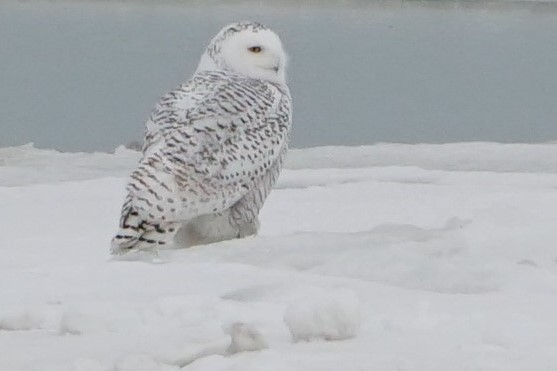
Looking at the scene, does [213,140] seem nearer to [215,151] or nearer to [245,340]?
[215,151]

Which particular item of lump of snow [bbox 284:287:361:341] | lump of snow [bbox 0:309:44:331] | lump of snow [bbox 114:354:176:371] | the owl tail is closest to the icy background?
the owl tail

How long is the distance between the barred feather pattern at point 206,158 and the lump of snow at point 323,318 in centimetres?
178

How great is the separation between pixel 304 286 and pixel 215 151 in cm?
123

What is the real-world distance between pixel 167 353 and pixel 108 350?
18 centimetres

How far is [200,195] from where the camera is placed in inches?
230

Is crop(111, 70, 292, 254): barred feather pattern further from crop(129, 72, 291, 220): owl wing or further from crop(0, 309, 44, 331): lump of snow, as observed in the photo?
crop(0, 309, 44, 331): lump of snow

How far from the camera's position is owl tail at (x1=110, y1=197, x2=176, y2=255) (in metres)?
5.74

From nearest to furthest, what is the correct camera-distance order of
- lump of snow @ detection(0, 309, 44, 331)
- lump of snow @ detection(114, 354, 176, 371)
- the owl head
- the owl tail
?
lump of snow @ detection(114, 354, 176, 371), lump of snow @ detection(0, 309, 44, 331), the owl tail, the owl head

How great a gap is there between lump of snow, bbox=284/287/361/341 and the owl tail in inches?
69.8

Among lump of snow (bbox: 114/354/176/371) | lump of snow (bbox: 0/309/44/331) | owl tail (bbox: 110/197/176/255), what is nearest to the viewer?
lump of snow (bbox: 114/354/176/371)

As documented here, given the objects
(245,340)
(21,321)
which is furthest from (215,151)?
(245,340)

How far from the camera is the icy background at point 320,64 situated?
9664 mm

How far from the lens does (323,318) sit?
13.1 feet

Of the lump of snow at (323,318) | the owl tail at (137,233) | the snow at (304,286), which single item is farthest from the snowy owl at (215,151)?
the lump of snow at (323,318)
